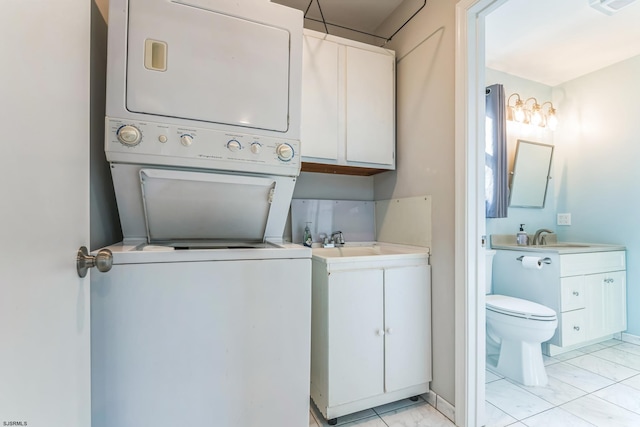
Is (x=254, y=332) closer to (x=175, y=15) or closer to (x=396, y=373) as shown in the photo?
(x=396, y=373)

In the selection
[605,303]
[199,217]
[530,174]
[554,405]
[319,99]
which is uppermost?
[319,99]

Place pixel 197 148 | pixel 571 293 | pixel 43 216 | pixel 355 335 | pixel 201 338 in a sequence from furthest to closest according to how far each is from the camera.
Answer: pixel 571 293
pixel 355 335
pixel 197 148
pixel 201 338
pixel 43 216

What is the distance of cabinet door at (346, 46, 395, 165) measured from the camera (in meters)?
1.92

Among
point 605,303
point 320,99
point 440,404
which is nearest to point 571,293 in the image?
point 605,303

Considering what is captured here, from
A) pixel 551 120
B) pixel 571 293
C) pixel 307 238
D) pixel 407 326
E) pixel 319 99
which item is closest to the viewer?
pixel 407 326

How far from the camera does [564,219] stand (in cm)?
312

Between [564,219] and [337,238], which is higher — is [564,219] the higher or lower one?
the higher one

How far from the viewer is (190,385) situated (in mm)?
1027

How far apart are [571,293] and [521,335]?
0.79 metres

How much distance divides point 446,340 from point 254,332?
116 centimetres

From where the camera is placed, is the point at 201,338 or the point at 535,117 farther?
the point at 535,117

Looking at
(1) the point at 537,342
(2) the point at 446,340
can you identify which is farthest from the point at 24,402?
(1) the point at 537,342

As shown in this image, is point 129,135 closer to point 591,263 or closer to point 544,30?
point 544,30

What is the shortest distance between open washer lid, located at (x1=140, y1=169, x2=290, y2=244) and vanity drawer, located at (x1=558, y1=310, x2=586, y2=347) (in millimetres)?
2497
